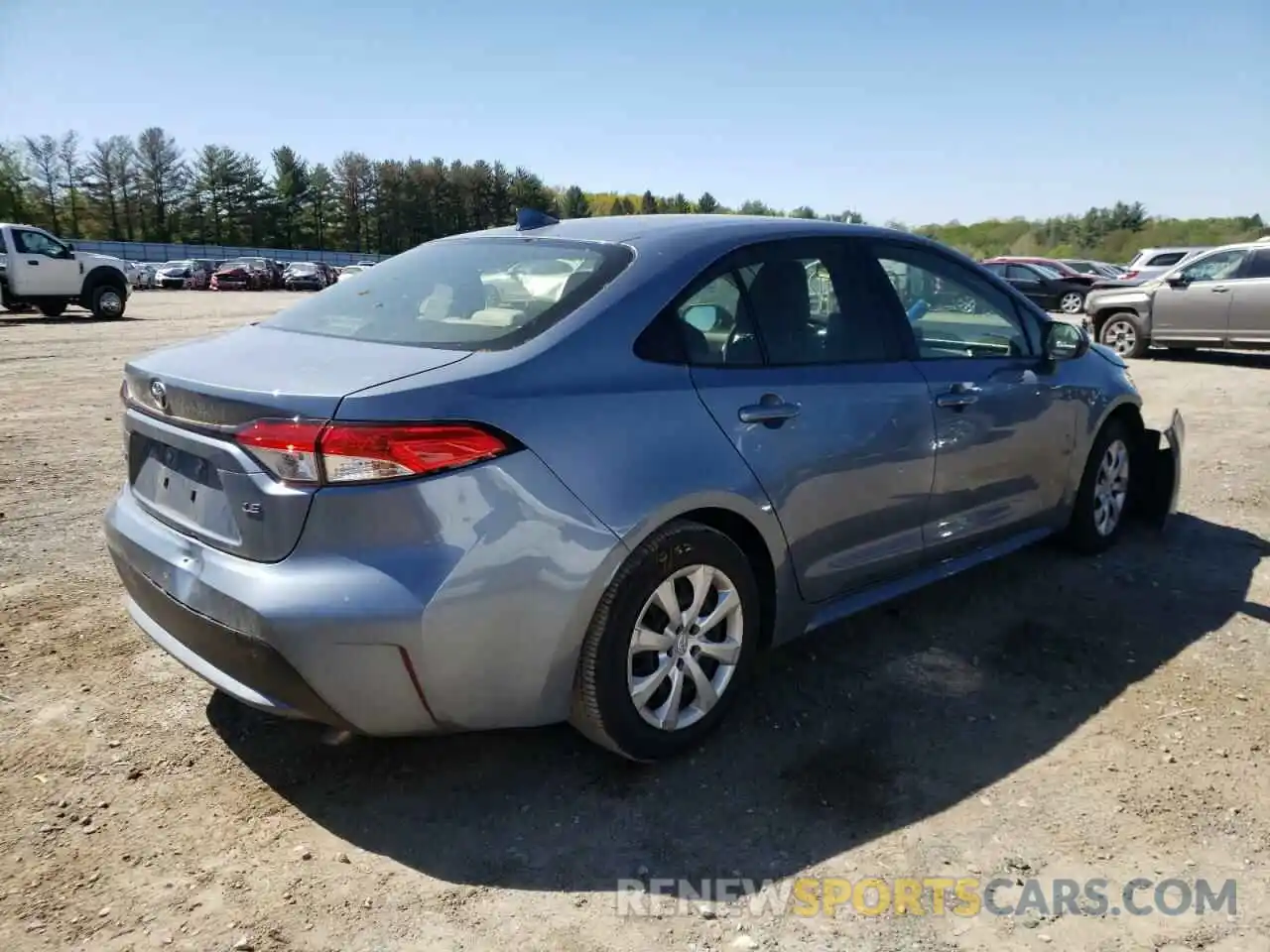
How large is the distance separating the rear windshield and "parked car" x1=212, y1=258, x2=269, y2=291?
4835 cm

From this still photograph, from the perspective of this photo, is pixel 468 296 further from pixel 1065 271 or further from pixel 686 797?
pixel 1065 271

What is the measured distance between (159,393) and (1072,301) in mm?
24709

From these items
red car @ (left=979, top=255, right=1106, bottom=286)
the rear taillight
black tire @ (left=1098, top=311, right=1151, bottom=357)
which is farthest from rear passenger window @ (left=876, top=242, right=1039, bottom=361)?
red car @ (left=979, top=255, right=1106, bottom=286)

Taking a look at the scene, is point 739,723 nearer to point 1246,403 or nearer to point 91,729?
point 91,729

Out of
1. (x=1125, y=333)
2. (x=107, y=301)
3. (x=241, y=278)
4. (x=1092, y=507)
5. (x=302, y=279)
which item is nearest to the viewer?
(x=1092, y=507)

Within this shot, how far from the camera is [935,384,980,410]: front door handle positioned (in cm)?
364

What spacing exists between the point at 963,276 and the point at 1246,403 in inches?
304

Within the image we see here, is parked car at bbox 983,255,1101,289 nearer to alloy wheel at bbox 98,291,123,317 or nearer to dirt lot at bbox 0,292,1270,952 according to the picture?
alloy wheel at bbox 98,291,123,317

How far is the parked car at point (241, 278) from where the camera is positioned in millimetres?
47094

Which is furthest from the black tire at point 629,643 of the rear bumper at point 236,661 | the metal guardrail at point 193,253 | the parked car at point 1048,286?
the metal guardrail at point 193,253

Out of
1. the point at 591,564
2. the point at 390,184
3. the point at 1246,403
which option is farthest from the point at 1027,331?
the point at 390,184

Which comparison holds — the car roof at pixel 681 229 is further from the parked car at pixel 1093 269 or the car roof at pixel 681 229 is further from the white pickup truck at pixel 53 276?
the parked car at pixel 1093 269

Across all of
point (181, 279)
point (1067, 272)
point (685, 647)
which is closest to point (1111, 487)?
point (685, 647)

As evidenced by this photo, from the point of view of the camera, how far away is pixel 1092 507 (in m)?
4.70
